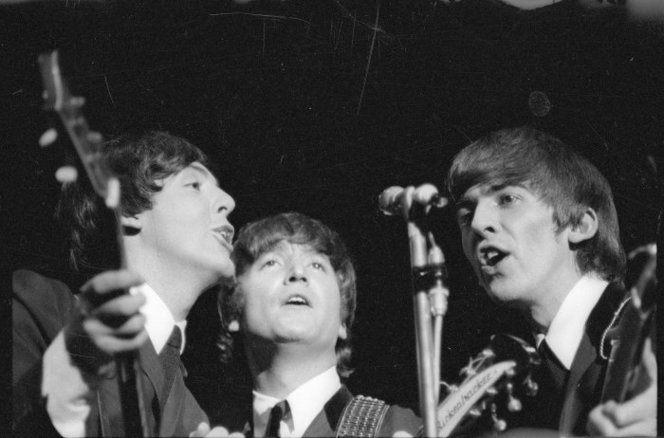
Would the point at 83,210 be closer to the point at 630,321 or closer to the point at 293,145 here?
the point at 293,145

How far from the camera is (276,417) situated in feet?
10.4

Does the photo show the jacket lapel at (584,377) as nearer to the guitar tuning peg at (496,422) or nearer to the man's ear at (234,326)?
the guitar tuning peg at (496,422)

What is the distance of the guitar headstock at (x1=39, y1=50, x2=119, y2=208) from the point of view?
8.45ft

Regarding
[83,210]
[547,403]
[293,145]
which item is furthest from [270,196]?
[547,403]

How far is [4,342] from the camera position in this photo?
3.33m

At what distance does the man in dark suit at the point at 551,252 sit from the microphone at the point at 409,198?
2.43ft

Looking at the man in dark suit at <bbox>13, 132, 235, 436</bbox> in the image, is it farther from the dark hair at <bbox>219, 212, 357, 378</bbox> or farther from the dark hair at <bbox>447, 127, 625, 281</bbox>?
the dark hair at <bbox>447, 127, 625, 281</bbox>

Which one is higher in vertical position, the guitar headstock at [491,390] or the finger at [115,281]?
the finger at [115,281]

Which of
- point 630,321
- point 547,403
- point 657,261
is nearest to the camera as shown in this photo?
point 630,321

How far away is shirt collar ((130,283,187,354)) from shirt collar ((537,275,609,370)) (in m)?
1.30

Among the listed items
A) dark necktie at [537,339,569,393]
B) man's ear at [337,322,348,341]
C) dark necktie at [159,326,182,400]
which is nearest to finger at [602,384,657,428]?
dark necktie at [537,339,569,393]

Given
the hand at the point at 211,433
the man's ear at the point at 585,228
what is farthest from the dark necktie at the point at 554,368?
the hand at the point at 211,433

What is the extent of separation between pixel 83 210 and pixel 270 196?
69 centimetres

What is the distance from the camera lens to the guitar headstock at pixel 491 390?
289cm
